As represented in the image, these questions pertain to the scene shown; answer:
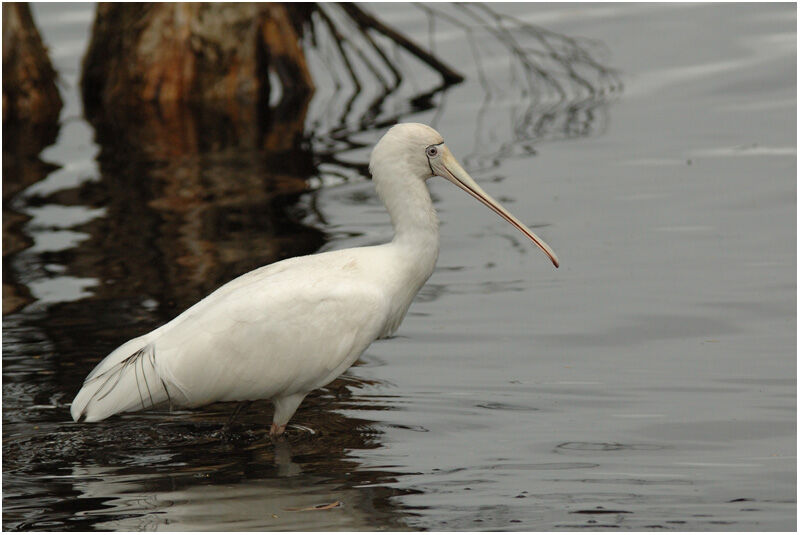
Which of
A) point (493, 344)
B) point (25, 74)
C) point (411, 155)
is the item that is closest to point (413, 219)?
point (411, 155)

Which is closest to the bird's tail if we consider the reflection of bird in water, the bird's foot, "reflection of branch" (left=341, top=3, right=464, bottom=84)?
the reflection of bird in water

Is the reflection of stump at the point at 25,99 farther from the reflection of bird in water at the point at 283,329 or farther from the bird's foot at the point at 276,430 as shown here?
the bird's foot at the point at 276,430

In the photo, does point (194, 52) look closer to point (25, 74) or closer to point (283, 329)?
point (25, 74)

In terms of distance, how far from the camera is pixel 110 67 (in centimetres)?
2056

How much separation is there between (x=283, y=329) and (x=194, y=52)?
11.7m

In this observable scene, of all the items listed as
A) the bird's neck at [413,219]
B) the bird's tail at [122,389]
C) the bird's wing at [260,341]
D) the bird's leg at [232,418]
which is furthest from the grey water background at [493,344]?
the bird's neck at [413,219]

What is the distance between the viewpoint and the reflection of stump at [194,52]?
1919cm

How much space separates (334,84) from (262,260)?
9398mm

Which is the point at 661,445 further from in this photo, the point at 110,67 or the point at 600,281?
the point at 110,67

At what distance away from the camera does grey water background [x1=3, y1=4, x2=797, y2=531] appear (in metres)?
7.73

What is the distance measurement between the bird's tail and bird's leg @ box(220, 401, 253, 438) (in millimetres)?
524

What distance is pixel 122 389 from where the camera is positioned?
8445mm

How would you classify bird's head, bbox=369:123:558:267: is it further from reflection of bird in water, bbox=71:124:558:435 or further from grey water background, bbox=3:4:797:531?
grey water background, bbox=3:4:797:531

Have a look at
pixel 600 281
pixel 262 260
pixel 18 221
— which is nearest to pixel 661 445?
pixel 600 281
